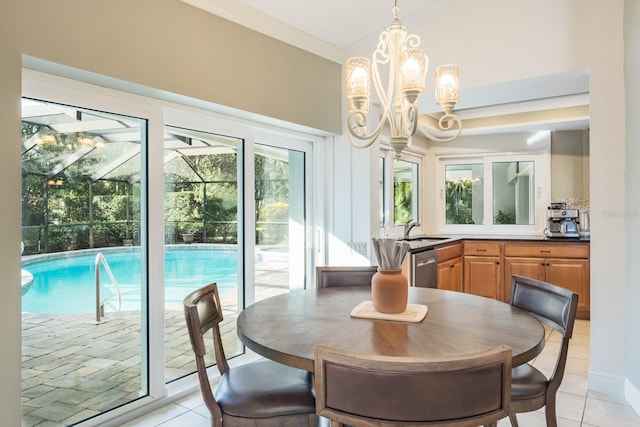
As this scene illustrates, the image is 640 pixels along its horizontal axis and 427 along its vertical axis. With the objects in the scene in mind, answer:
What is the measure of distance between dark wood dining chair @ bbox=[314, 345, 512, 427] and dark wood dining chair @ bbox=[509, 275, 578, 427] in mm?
780

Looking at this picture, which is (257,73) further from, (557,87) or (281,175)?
(557,87)

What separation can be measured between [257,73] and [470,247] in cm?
336

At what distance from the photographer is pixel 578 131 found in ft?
16.6

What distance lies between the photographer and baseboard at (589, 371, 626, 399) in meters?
2.74

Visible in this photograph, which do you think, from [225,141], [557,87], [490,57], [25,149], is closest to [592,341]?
[557,87]

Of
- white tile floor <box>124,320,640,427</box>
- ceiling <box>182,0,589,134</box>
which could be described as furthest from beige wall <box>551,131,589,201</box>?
white tile floor <box>124,320,640,427</box>

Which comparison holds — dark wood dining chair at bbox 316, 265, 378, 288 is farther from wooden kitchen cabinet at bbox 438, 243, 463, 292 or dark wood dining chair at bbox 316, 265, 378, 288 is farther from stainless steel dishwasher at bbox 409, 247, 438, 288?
wooden kitchen cabinet at bbox 438, 243, 463, 292

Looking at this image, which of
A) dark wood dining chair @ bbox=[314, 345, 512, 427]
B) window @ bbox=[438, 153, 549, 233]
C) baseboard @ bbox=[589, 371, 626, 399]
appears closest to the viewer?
dark wood dining chair @ bbox=[314, 345, 512, 427]

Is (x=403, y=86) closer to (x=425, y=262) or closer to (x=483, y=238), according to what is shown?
(x=425, y=262)

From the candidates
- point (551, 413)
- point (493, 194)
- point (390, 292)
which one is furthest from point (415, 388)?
point (493, 194)

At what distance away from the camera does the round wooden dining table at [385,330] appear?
138cm

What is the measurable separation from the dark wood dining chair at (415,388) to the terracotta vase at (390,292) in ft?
2.30

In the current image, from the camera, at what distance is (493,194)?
5.56 meters

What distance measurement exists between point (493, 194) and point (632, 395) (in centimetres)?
329
